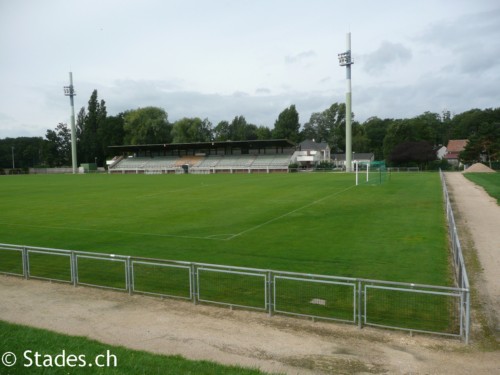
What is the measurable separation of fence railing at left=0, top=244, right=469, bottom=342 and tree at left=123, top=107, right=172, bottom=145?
391 feet

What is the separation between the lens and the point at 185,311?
1062cm

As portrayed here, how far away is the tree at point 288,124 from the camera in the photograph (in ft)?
423

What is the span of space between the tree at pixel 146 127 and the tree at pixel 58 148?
73.4ft

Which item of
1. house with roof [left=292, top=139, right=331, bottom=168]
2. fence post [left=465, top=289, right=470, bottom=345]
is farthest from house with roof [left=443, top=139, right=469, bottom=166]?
fence post [left=465, top=289, right=470, bottom=345]

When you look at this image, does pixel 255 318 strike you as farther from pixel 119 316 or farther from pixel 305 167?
pixel 305 167

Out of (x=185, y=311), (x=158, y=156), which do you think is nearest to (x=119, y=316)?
(x=185, y=311)

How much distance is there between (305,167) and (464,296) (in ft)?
299

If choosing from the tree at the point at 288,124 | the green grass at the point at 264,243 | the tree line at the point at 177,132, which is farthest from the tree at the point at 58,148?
the green grass at the point at 264,243

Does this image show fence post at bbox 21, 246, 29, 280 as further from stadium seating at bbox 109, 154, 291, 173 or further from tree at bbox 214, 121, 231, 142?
tree at bbox 214, 121, 231, 142

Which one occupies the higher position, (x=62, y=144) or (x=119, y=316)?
(x=62, y=144)

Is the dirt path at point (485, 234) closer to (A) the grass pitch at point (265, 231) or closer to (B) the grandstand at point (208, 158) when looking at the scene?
(A) the grass pitch at point (265, 231)

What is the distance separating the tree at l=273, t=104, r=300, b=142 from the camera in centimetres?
12900

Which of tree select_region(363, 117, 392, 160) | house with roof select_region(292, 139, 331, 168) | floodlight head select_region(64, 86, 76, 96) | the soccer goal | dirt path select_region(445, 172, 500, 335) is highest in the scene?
floodlight head select_region(64, 86, 76, 96)

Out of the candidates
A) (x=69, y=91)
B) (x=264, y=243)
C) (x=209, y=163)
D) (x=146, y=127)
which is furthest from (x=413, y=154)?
(x=69, y=91)
